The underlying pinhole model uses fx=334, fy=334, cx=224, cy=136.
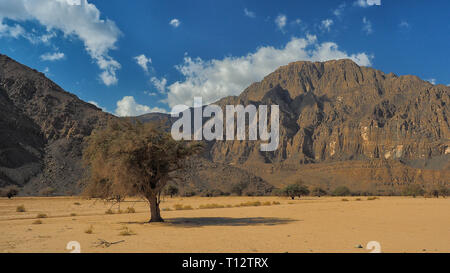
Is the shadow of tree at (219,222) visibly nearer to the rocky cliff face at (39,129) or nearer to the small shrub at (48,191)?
the small shrub at (48,191)

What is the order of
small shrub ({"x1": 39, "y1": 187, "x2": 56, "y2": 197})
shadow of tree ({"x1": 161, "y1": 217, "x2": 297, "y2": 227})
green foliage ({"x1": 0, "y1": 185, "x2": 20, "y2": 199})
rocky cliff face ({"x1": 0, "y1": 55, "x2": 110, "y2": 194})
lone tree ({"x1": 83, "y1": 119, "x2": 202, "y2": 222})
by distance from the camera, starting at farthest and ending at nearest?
rocky cliff face ({"x1": 0, "y1": 55, "x2": 110, "y2": 194}), small shrub ({"x1": 39, "y1": 187, "x2": 56, "y2": 197}), green foliage ({"x1": 0, "y1": 185, "x2": 20, "y2": 199}), shadow of tree ({"x1": 161, "y1": 217, "x2": 297, "y2": 227}), lone tree ({"x1": 83, "y1": 119, "x2": 202, "y2": 222})

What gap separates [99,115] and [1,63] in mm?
31382

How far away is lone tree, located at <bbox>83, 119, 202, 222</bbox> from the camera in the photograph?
18.5m

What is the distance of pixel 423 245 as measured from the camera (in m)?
13.2

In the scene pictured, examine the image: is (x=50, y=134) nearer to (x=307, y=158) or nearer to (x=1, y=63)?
(x=1, y=63)

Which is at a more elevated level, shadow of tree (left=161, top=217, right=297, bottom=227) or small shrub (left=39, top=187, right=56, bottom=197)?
shadow of tree (left=161, top=217, right=297, bottom=227)

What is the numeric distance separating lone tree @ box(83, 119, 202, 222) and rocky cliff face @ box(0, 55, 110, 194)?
51.8 metres

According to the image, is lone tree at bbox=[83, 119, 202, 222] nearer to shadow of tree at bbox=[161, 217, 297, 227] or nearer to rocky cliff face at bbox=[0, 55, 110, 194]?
shadow of tree at bbox=[161, 217, 297, 227]

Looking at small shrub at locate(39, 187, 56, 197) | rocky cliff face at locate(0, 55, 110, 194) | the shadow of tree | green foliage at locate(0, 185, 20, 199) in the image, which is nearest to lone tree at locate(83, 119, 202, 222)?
the shadow of tree

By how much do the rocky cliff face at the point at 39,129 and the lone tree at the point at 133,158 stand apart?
5181cm

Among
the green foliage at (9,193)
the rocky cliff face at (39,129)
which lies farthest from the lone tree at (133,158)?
the rocky cliff face at (39,129)

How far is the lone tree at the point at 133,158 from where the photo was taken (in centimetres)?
1853

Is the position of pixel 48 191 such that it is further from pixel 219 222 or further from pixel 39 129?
pixel 219 222

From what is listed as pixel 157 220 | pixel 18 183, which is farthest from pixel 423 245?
pixel 18 183
